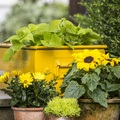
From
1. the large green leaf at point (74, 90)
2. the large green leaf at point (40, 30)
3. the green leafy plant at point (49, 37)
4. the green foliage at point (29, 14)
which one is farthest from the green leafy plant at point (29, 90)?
the green foliage at point (29, 14)

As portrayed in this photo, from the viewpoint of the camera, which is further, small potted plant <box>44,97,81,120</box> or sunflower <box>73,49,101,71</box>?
sunflower <box>73,49,101,71</box>

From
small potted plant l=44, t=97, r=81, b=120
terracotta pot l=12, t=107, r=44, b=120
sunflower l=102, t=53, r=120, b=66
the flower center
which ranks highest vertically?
the flower center

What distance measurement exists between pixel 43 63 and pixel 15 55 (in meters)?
0.33

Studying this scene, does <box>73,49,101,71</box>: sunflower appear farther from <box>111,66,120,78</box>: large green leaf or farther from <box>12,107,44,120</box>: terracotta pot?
<box>12,107,44,120</box>: terracotta pot

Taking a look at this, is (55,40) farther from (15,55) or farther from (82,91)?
(82,91)

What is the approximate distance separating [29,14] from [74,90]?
3.56 meters

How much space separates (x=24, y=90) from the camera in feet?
5.84

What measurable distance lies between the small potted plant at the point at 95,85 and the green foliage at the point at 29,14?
301 cm

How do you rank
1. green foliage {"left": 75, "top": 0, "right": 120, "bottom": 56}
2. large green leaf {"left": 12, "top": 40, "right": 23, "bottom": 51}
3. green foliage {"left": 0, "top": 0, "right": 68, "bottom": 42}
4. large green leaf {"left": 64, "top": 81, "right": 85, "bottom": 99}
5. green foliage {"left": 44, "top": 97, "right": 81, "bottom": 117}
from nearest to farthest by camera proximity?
1. green foliage {"left": 44, "top": 97, "right": 81, "bottom": 117}
2. large green leaf {"left": 64, "top": 81, "right": 85, "bottom": 99}
3. large green leaf {"left": 12, "top": 40, "right": 23, "bottom": 51}
4. green foliage {"left": 75, "top": 0, "right": 120, "bottom": 56}
5. green foliage {"left": 0, "top": 0, "right": 68, "bottom": 42}

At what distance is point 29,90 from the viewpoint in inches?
72.1

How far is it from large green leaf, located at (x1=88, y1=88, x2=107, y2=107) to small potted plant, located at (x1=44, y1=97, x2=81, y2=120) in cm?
12

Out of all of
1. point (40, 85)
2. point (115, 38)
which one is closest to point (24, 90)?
point (40, 85)

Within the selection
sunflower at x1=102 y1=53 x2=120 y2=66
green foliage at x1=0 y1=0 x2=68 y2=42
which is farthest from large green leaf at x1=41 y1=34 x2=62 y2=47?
green foliage at x1=0 y1=0 x2=68 y2=42

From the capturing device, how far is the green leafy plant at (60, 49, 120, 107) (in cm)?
174
